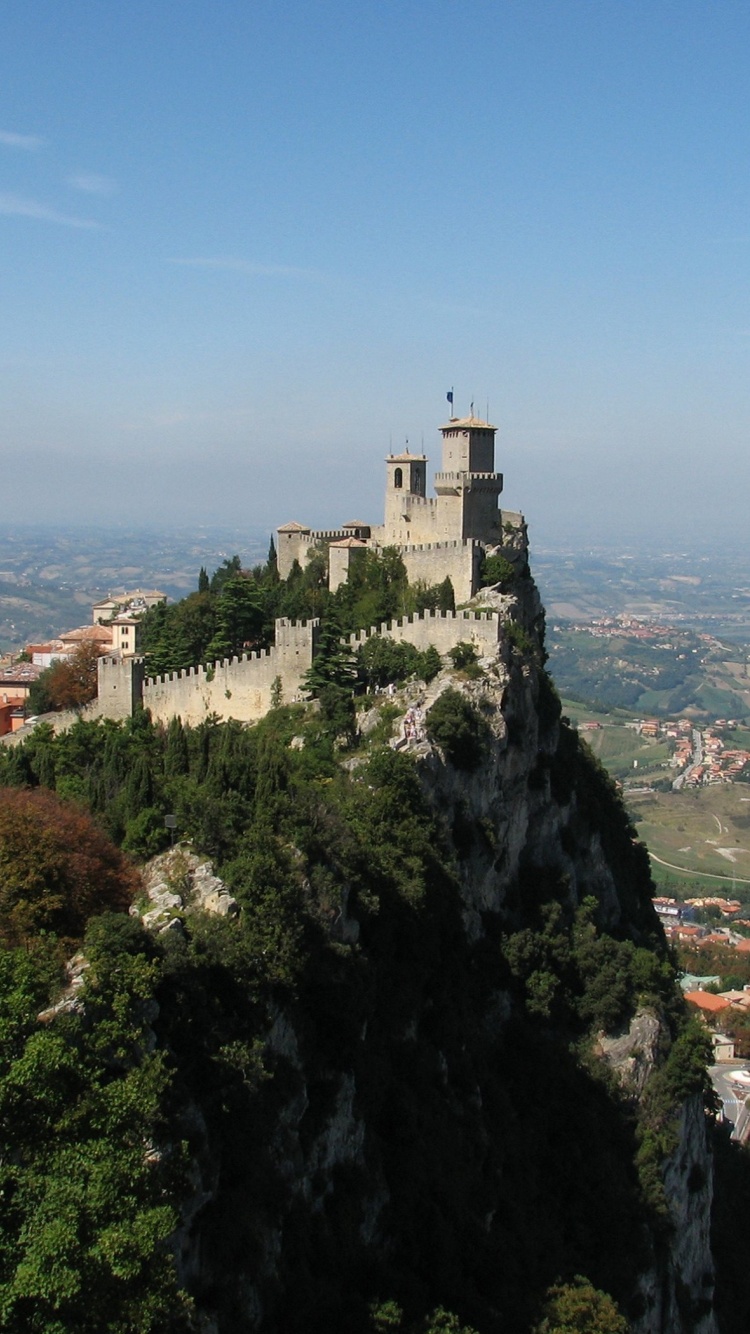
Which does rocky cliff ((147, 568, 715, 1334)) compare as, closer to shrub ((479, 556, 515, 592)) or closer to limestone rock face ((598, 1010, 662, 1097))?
limestone rock face ((598, 1010, 662, 1097))

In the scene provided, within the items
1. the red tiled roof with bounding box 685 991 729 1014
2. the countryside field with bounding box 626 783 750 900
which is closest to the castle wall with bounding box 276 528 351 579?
the red tiled roof with bounding box 685 991 729 1014

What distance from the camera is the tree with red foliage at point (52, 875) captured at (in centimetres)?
2394

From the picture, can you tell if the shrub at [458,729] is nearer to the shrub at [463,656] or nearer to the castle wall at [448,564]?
the shrub at [463,656]

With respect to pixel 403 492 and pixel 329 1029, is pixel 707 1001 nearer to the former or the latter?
pixel 403 492

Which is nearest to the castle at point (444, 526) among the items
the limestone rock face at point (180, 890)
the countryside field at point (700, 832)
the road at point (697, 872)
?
the limestone rock face at point (180, 890)

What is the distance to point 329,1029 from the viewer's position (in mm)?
26656

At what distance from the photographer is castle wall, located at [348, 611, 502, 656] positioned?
135ft

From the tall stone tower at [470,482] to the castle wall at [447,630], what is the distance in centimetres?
526

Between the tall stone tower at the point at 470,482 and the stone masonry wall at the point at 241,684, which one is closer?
the stone masonry wall at the point at 241,684

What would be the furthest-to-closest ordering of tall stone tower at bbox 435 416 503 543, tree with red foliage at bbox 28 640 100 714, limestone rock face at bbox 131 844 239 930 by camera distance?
tall stone tower at bbox 435 416 503 543
tree with red foliage at bbox 28 640 100 714
limestone rock face at bbox 131 844 239 930

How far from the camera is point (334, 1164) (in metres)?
26.2

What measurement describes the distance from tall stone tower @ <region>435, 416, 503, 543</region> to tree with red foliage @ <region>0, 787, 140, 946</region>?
21.8m

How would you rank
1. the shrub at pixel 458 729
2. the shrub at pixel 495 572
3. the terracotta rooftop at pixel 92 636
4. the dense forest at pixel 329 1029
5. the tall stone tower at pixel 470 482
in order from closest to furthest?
the dense forest at pixel 329 1029 → the shrub at pixel 458 729 → the shrub at pixel 495 572 → the tall stone tower at pixel 470 482 → the terracotta rooftop at pixel 92 636

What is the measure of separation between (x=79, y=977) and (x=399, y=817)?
14404 mm
